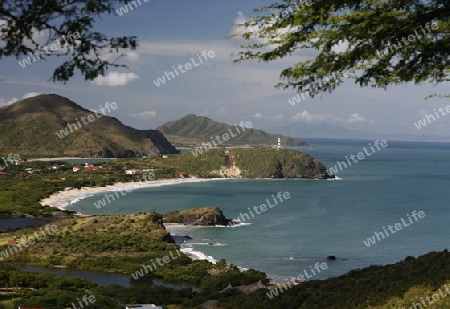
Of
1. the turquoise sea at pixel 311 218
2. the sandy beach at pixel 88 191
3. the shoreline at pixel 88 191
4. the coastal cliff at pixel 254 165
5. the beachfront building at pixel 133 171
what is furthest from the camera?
the coastal cliff at pixel 254 165

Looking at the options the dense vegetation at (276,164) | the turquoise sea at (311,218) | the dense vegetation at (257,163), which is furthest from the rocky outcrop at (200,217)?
the dense vegetation at (276,164)

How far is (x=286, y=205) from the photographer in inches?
3270

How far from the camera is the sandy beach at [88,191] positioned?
81.4 meters

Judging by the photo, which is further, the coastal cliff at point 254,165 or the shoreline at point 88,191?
the coastal cliff at point 254,165

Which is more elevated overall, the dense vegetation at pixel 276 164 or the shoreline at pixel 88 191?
the shoreline at pixel 88 191

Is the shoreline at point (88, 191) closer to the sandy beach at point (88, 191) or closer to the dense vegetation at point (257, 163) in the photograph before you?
the sandy beach at point (88, 191)

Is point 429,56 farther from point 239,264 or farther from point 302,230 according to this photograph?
point 302,230

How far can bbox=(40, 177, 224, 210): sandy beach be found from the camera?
267 ft

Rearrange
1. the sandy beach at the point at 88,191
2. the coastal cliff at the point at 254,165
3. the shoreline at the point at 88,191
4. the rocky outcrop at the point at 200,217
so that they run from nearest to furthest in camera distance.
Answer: the rocky outcrop at the point at 200,217, the shoreline at the point at 88,191, the sandy beach at the point at 88,191, the coastal cliff at the point at 254,165

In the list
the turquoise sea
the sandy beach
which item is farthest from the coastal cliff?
the turquoise sea

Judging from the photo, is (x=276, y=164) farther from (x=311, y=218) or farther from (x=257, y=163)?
(x=311, y=218)

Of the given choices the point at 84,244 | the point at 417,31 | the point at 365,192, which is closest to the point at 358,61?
the point at 417,31

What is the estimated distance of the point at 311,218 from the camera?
229 feet

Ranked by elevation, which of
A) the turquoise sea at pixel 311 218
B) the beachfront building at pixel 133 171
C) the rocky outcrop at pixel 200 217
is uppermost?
the beachfront building at pixel 133 171
